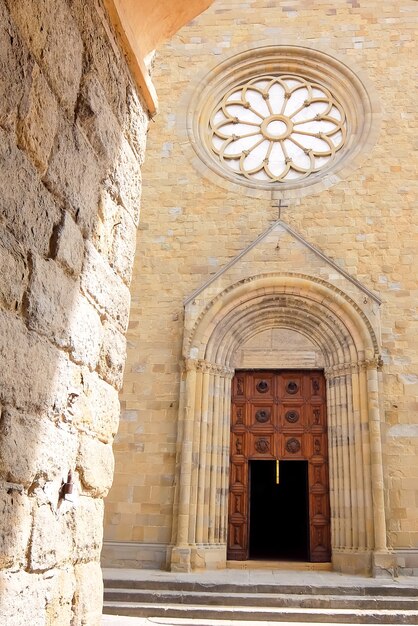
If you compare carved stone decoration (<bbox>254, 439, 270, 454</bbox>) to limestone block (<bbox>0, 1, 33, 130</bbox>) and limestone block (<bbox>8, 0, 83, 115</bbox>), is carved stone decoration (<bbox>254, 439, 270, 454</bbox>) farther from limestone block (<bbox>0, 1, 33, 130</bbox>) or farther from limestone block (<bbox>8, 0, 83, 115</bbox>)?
limestone block (<bbox>0, 1, 33, 130</bbox>)

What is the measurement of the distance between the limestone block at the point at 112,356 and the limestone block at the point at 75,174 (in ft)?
1.47

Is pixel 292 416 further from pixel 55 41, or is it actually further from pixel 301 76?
pixel 55 41

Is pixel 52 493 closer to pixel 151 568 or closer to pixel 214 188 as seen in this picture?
pixel 151 568

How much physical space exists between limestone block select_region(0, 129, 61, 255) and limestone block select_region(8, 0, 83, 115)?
1.25ft

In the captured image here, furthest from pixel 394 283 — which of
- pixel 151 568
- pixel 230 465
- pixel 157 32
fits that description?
pixel 157 32

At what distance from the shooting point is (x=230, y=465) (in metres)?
9.61

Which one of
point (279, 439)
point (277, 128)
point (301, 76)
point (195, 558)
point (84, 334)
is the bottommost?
point (195, 558)

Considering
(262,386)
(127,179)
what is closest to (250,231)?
(262,386)

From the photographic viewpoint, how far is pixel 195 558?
8.57 m

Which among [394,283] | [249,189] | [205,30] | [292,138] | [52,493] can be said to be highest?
[205,30]

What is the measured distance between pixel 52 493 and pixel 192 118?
1046 centimetres

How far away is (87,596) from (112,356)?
0.92 metres

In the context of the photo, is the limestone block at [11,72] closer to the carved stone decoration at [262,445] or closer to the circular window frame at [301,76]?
the carved stone decoration at [262,445]

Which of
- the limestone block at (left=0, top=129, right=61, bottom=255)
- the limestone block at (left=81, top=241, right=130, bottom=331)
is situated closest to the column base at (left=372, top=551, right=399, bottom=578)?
the limestone block at (left=81, top=241, right=130, bottom=331)
